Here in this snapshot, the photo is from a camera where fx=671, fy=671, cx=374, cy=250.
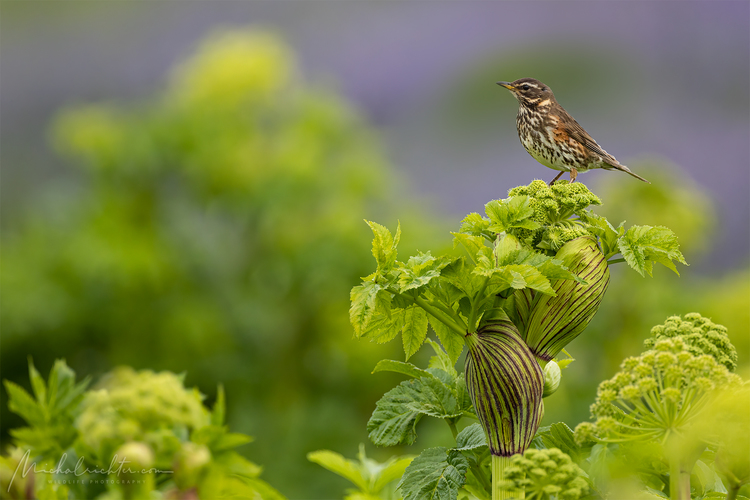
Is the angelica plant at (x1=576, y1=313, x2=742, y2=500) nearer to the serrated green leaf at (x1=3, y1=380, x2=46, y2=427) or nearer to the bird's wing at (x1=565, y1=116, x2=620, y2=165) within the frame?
the bird's wing at (x1=565, y1=116, x2=620, y2=165)

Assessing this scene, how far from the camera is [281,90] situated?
17266 millimetres

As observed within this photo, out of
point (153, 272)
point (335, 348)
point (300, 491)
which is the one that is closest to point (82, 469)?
point (300, 491)

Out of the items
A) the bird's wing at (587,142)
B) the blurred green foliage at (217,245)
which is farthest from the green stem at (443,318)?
the blurred green foliage at (217,245)

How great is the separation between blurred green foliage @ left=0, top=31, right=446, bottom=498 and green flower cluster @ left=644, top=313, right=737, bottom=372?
12580 mm

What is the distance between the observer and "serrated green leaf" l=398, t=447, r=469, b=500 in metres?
1.13

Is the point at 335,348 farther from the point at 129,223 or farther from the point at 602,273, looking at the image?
the point at 602,273

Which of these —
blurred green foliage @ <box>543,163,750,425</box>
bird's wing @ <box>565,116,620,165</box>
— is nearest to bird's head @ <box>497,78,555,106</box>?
bird's wing @ <box>565,116,620,165</box>

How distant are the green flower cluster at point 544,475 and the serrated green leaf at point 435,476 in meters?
0.17

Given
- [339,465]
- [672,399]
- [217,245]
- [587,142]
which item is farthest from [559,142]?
[217,245]

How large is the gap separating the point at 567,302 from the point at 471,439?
0.31 metres

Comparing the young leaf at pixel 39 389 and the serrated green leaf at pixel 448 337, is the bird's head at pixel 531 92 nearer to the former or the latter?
the serrated green leaf at pixel 448 337

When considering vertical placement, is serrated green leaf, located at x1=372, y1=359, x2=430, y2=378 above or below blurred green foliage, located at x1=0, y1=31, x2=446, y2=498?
below

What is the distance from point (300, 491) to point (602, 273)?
10.7m

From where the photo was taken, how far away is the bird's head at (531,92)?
174 centimetres
